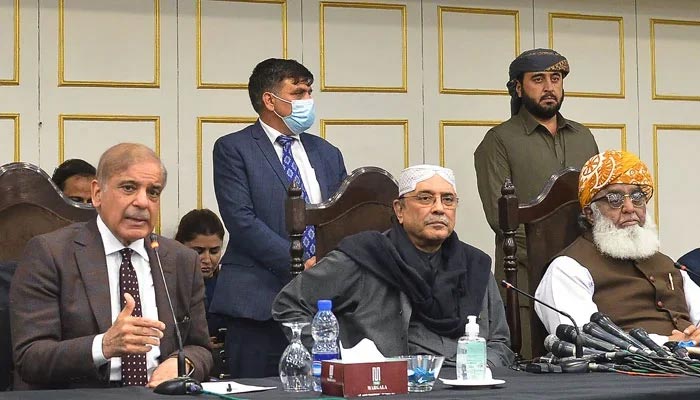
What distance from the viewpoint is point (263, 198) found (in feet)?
15.0

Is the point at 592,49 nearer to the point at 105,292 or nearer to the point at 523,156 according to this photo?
the point at 523,156

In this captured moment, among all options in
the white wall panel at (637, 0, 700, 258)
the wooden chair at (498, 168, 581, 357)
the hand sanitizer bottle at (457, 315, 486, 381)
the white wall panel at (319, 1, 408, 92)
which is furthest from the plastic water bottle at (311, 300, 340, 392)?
the white wall panel at (637, 0, 700, 258)

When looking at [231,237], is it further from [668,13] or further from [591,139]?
[668,13]

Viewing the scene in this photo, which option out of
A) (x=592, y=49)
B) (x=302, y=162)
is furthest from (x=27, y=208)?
(x=592, y=49)

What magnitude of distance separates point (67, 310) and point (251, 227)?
1.25 metres

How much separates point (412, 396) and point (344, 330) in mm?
1217

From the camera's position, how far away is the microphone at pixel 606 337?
3.30m

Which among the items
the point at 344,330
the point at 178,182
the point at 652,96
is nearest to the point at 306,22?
the point at 178,182

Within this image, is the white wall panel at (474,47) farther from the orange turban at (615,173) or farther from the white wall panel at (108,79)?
the orange turban at (615,173)

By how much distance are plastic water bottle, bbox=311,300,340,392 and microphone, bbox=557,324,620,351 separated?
2.07 ft

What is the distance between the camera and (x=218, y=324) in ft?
16.6

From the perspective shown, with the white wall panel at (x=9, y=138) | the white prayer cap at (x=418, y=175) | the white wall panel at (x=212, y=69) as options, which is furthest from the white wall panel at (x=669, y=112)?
the white wall panel at (x=9, y=138)

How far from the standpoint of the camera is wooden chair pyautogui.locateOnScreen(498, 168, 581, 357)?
446 cm

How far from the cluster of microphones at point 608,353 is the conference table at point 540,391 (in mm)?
130
